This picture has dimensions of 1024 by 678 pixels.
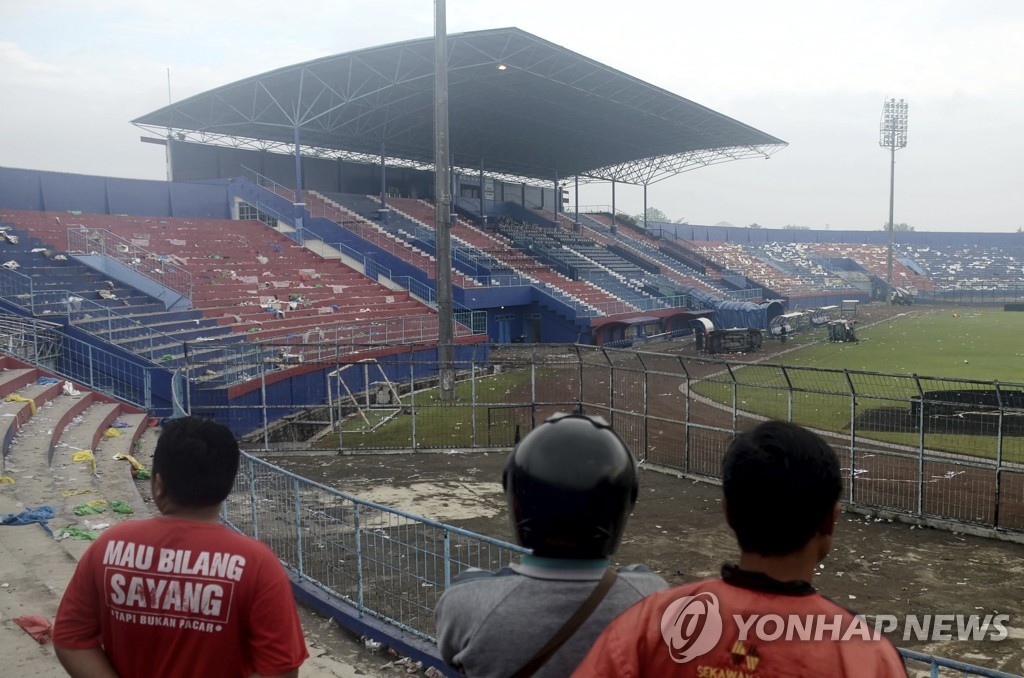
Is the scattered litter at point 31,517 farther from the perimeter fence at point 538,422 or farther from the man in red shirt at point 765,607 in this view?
the man in red shirt at point 765,607

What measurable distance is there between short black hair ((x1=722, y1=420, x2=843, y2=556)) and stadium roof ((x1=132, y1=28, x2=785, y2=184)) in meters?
31.3

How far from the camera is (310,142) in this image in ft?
143

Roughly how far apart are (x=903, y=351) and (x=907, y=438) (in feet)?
61.4

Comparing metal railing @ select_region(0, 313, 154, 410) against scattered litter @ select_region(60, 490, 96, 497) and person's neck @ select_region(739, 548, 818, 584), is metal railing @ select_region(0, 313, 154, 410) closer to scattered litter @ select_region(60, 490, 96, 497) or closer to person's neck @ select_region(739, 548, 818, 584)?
scattered litter @ select_region(60, 490, 96, 497)

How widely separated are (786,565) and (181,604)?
214 centimetres

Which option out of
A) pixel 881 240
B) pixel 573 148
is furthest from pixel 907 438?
pixel 881 240

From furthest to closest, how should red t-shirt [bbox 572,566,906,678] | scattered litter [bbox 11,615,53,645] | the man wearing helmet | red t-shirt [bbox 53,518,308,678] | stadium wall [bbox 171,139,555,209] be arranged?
stadium wall [bbox 171,139,555,209] → scattered litter [bbox 11,615,53,645] → red t-shirt [bbox 53,518,308,678] → the man wearing helmet → red t-shirt [bbox 572,566,906,678]

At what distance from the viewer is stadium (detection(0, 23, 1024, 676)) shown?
9617 millimetres

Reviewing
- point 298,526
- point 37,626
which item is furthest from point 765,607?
point 298,526

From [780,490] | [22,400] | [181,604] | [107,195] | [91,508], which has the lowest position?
[91,508]

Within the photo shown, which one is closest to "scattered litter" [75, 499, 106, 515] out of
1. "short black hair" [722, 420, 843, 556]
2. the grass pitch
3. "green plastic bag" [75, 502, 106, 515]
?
"green plastic bag" [75, 502, 106, 515]

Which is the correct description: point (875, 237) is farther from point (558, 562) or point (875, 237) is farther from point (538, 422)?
point (558, 562)

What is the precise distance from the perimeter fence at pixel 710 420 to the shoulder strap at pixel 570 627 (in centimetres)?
944

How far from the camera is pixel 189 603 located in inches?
110
